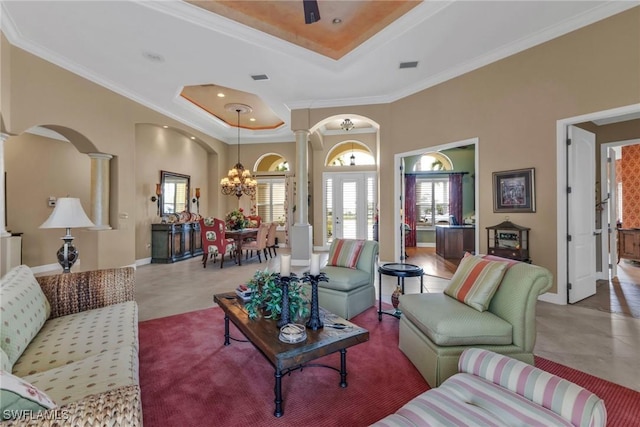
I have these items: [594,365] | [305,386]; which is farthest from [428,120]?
[305,386]

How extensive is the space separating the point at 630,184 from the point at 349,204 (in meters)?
6.72

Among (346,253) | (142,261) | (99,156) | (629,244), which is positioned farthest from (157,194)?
(629,244)

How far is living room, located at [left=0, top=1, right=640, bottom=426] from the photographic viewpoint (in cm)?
356

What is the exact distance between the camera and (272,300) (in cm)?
227

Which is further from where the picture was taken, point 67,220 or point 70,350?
point 67,220

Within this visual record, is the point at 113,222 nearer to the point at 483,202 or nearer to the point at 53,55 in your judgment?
the point at 53,55

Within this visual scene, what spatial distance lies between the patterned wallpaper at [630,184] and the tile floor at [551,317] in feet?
16.2

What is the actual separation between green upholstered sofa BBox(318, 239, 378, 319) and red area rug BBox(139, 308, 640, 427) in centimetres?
52

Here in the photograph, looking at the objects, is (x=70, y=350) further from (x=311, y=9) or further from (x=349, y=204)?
(x=349, y=204)

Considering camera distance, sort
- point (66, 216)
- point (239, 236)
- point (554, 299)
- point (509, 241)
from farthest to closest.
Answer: point (239, 236) < point (509, 241) < point (554, 299) < point (66, 216)

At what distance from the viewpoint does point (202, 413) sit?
1.83 meters

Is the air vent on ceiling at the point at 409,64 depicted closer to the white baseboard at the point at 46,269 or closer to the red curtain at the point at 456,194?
the red curtain at the point at 456,194

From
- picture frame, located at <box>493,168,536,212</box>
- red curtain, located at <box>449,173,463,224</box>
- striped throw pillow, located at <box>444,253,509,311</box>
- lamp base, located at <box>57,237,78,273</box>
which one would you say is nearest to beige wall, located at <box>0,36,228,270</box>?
lamp base, located at <box>57,237,78,273</box>

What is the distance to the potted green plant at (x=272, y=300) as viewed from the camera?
223 cm
